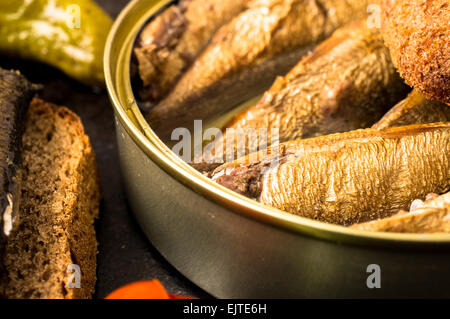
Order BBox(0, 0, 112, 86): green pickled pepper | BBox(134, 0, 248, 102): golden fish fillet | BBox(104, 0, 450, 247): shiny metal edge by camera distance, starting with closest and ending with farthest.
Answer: BBox(104, 0, 450, 247): shiny metal edge → BBox(134, 0, 248, 102): golden fish fillet → BBox(0, 0, 112, 86): green pickled pepper

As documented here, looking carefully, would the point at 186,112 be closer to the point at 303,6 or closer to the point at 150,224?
the point at 150,224

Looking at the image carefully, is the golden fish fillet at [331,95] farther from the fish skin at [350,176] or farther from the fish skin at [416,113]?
the fish skin at [350,176]

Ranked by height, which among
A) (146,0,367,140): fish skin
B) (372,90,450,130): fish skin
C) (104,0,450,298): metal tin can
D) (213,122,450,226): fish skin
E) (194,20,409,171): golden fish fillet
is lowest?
(104,0,450,298): metal tin can

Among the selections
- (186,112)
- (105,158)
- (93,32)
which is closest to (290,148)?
(186,112)

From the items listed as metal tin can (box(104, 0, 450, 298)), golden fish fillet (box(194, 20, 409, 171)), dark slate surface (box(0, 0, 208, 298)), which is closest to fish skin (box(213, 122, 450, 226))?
metal tin can (box(104, 0, 450, 298))

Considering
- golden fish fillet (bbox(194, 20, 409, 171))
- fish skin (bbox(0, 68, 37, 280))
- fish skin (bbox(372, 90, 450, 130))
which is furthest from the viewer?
golden fish fillet (bbox(194, 20, 409, 171))

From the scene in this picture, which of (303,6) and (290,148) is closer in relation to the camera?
(290,148)

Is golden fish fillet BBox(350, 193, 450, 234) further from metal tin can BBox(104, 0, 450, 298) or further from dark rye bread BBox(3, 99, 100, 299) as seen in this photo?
dark rye bread BBox(3, 99, 100, 299)

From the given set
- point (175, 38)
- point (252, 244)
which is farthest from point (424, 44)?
point (175, 38)
